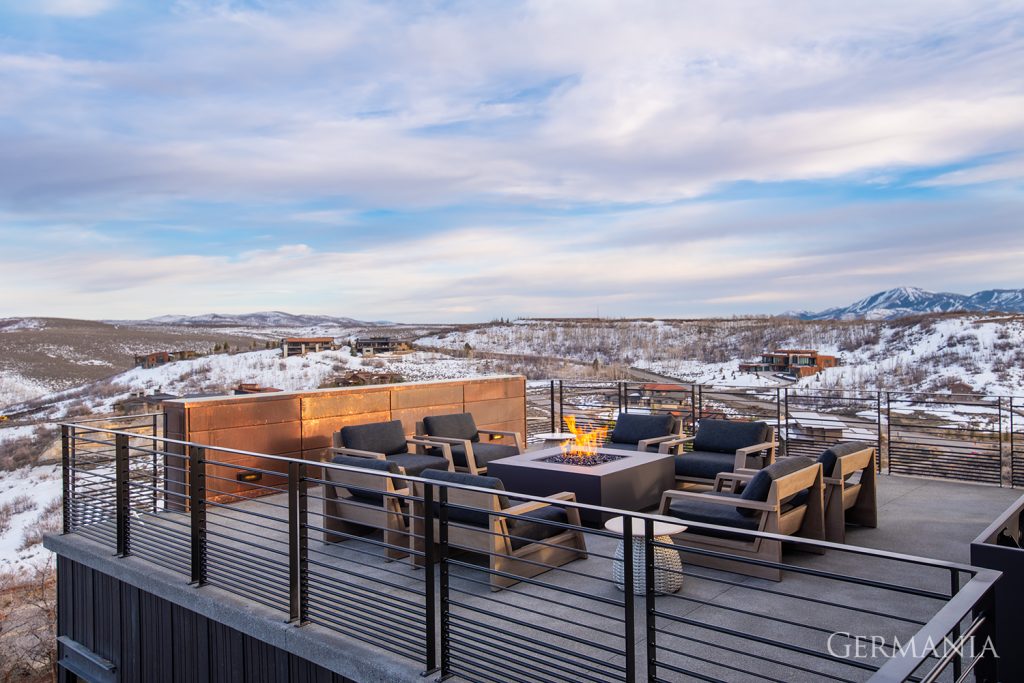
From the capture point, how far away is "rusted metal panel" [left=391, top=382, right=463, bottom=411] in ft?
26.8

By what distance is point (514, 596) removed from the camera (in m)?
4.17

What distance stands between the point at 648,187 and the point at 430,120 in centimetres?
536

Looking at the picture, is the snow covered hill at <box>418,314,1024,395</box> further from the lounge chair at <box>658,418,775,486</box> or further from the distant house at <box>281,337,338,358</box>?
the lounge chair at <box>658,418,775,486</box>

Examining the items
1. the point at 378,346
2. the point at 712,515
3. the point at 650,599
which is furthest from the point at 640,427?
the point at 378,346

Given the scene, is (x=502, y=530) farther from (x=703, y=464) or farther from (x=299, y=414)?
(x=299, y=414)

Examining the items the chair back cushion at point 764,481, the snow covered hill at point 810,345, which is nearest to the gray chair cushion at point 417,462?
the chair back cushion at point 764,481

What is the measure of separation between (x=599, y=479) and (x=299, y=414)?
11.0ft

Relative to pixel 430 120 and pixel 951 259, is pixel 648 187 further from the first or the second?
pixel 951 259

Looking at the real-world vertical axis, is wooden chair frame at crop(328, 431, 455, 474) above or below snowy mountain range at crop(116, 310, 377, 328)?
below

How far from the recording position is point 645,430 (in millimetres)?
7543

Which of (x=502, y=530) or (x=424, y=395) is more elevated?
(x=424, y=395)

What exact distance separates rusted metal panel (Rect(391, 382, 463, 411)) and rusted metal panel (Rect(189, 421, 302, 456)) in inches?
49.8

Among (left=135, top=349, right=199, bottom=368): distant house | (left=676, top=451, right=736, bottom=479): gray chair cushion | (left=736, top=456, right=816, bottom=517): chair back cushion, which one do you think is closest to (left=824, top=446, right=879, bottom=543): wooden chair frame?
(left=736, top=456, right=816, bottom=517): chair back cushion

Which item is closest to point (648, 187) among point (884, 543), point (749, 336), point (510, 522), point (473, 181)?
point (473, 181)
